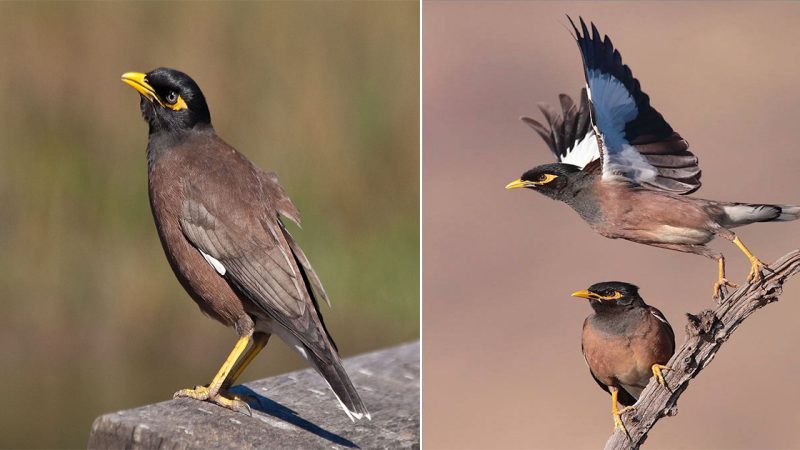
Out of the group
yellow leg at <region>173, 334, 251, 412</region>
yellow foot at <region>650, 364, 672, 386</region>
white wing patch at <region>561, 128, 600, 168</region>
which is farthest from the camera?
yellow leg at <region>173, 334, 251, 412</region>

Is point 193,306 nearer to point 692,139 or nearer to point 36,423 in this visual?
point 36,423

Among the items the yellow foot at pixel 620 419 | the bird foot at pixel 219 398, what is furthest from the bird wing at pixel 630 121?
the bird foot at pixel 219 398

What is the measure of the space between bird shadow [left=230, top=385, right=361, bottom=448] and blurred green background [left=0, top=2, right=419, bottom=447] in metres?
2.73

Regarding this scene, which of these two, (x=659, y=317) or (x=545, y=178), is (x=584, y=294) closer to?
(x=659, y=317)

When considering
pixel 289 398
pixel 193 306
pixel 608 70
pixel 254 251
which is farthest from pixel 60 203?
pixel 608 70

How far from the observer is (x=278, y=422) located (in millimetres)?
3752

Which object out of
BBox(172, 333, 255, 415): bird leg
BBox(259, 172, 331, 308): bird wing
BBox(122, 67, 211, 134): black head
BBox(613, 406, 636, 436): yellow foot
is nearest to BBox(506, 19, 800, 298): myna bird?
BBox(613, 406, 636, 436): yellow foot

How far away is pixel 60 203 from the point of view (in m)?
6.83

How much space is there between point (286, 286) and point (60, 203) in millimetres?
3772

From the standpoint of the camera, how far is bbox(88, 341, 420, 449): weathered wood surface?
352 centimetres

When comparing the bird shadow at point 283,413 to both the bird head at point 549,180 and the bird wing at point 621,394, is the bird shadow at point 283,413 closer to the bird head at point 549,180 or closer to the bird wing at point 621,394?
the bird wing at point 621,394

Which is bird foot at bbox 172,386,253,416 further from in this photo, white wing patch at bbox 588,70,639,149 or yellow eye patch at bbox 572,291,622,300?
white wing patch at bbox 588,70,639,149

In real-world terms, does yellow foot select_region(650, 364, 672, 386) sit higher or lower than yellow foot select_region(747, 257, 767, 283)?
lower

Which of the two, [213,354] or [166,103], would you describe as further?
[213,354]
